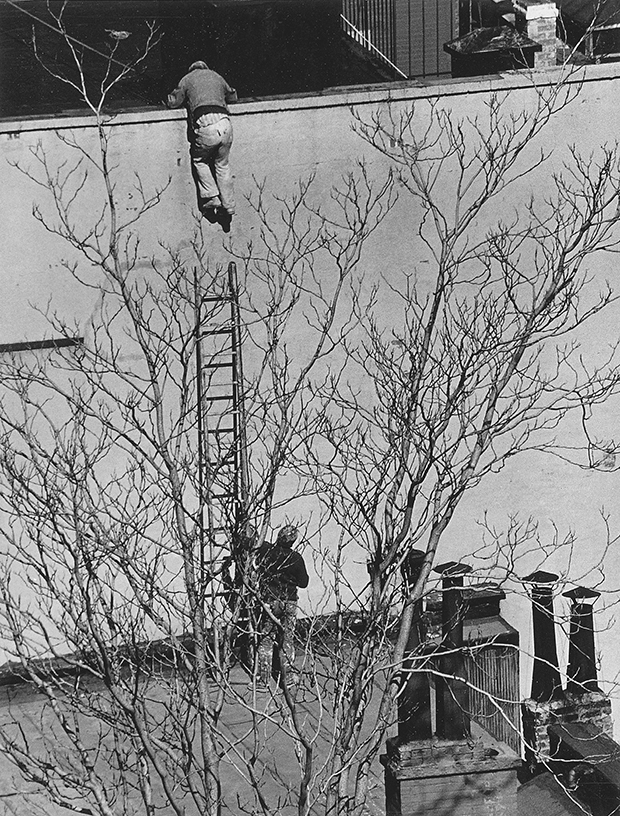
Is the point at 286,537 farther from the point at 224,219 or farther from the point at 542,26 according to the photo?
the point at 542,26

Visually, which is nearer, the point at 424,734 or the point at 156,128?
the point at 424,734

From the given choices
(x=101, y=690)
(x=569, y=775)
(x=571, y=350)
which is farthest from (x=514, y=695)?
(x=571, y=350)

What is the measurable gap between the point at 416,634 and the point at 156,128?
→ 660cm

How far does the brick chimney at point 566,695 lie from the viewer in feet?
38.3

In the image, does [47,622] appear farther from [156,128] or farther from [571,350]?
[571,350]

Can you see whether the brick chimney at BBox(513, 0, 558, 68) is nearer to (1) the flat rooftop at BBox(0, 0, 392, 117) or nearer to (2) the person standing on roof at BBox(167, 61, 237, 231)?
(1) the flat rooftop at BBox(0, 0, 392, 117)

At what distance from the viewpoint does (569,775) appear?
11195 millimetres

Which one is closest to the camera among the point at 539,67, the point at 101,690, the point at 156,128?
the point at 101,690

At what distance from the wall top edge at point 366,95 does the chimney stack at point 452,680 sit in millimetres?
6202

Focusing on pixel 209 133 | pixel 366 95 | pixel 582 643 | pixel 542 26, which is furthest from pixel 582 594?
pixel 542 26

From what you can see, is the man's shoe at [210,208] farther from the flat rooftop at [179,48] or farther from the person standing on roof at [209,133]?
the flat rooftop at [179,48]

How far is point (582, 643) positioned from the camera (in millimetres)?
12469

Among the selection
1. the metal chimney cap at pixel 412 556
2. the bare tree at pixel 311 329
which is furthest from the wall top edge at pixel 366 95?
the metal chimney cap at pixel 412 556

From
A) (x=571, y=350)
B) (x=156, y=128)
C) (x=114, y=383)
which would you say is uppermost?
(x=156, y=128)
